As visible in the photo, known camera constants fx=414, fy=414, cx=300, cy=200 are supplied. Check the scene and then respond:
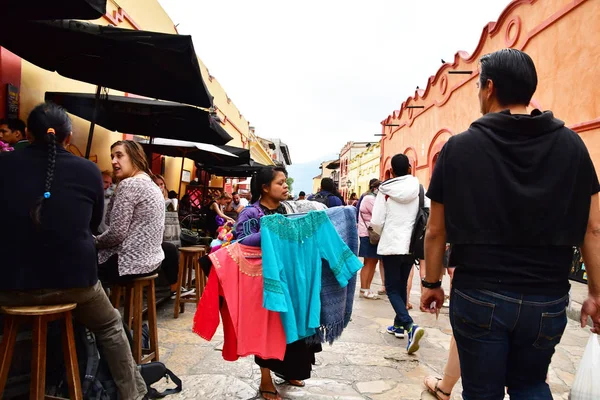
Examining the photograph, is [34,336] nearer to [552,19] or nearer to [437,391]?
[437,391]

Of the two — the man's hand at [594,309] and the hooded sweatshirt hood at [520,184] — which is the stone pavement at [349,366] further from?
the hooded sweatshirt hood at [520,184]

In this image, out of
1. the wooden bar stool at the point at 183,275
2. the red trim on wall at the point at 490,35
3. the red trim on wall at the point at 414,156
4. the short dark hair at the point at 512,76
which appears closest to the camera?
the short dark hair at the point at 512,76

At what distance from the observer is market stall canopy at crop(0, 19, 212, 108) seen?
134 inches

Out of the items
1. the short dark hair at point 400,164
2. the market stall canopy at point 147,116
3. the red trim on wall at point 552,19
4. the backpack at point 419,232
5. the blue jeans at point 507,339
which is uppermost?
the red trim on wall at point 552,19

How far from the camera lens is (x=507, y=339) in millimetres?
1634

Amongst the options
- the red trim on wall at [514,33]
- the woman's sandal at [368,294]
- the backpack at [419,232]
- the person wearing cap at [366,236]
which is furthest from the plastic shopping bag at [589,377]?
the red trim on wall at [514,33]

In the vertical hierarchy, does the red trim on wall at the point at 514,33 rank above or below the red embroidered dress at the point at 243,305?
above

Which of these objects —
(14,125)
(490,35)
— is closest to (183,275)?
(14,125)

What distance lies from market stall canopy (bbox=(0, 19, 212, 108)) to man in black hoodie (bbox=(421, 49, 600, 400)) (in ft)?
8.42

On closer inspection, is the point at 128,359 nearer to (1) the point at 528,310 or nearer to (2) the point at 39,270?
(2) the point at 39,270

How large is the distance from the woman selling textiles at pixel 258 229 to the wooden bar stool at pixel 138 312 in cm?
96

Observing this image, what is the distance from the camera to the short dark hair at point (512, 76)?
1731 mm

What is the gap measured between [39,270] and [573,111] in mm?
8651

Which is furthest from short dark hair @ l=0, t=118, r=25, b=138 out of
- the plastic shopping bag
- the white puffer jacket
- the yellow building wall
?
the yellow building wall
